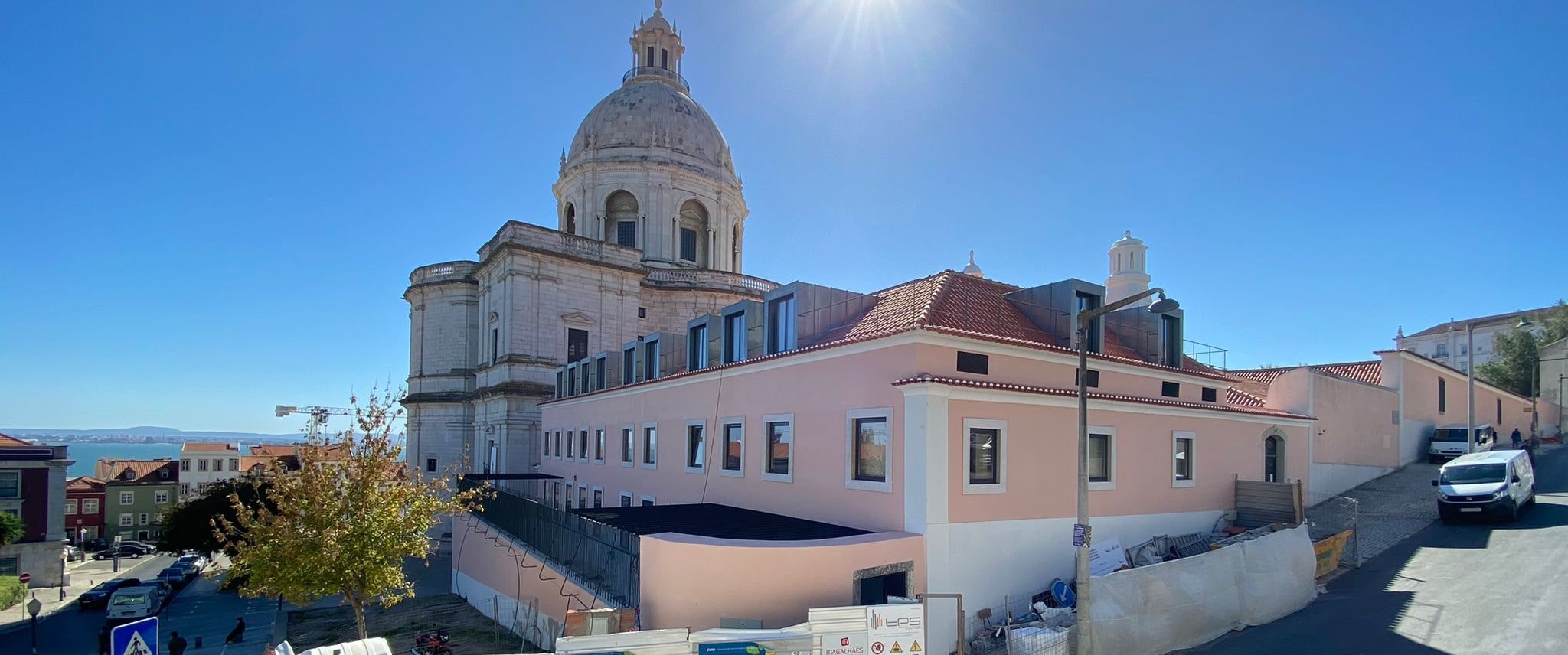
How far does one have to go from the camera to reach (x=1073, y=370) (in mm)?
16969

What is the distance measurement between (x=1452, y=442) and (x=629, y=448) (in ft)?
113

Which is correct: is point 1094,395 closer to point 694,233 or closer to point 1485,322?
point 694,233

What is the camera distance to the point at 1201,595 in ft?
45.4

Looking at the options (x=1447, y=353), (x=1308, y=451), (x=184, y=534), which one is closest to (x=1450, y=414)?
(x=1308, y=451)

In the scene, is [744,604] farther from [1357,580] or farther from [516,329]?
[516,329]

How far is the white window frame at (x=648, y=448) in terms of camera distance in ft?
75.6

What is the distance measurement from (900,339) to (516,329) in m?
28.4

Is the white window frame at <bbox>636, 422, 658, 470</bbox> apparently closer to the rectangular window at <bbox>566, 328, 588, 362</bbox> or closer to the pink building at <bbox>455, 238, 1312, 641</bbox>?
the pink building at <bbox>455, 238, 1312, 641</bbox>

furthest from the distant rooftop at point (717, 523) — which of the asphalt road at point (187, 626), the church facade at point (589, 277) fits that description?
the asphalt road at point (187, 626)

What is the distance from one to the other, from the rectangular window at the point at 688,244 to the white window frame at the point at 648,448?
2732 cm

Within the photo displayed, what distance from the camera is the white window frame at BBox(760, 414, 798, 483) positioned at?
55.5 feet

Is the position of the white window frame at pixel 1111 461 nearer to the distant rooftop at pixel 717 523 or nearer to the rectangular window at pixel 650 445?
the distant rooftop at pixel 717 523

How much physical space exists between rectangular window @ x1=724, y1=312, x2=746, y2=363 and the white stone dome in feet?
94.2

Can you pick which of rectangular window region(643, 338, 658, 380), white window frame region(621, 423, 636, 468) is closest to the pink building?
white window frame region(621, 423, 636, 468)
